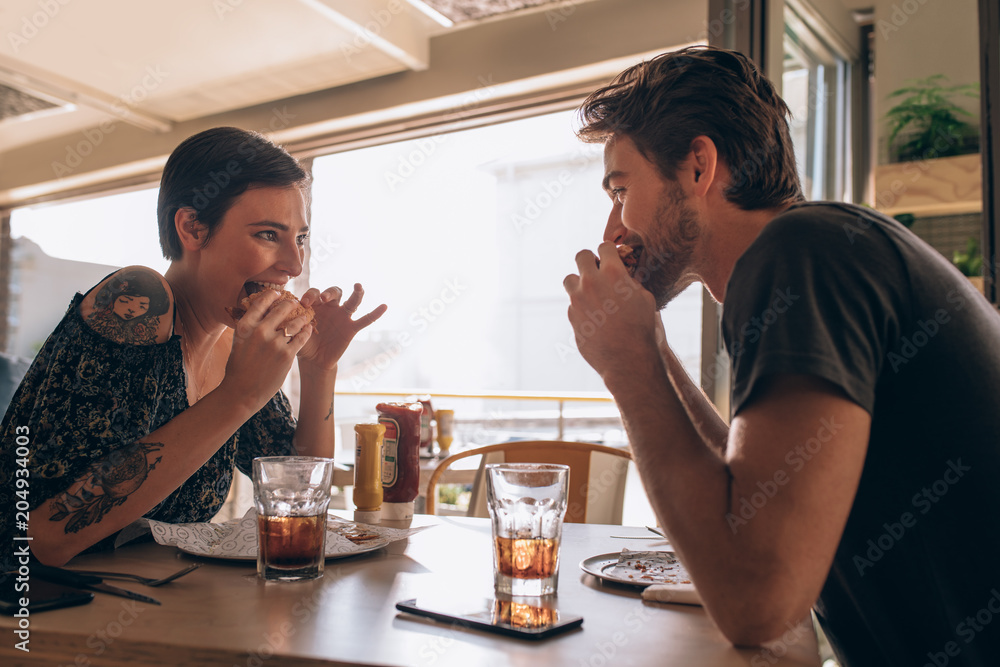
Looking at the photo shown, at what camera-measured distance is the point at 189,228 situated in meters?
1.53

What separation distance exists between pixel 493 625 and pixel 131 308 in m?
0.81

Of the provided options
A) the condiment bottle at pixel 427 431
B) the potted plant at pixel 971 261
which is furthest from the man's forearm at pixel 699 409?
the condiment bottle at pixel 427 431

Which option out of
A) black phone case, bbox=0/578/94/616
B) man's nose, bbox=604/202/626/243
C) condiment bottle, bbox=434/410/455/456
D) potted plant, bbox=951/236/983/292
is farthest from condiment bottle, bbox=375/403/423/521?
condiment bottle, bbox=434/410/455/456

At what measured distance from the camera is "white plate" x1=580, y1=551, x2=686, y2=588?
87 centimetres

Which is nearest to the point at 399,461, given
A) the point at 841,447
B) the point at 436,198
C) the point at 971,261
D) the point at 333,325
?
the point at 333,325

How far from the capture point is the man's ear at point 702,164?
1160mm

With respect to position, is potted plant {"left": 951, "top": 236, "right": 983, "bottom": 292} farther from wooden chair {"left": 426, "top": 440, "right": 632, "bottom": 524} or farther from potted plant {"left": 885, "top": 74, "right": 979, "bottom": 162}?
wooden chair {"left": 426, "top": 440, "right": 632, "bottom": 524}

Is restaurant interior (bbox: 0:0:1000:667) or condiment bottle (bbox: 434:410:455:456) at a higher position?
restaurant interior (bbox: 0:0:1000:667)

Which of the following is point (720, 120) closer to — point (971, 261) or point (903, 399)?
point (903, 399)

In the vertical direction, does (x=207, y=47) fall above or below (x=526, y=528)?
above

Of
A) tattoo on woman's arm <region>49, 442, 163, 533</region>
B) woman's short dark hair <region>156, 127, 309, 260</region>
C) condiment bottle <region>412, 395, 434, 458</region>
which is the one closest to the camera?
tattoo on woman's arm <region>49, 442, 163, 533</region>

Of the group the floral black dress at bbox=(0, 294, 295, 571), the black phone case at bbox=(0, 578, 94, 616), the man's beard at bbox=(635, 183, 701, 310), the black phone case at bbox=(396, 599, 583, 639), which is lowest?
the black phone case at bbox=(0, 578, 94, 616)

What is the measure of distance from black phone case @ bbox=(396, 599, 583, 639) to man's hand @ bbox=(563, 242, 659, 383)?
0.32m

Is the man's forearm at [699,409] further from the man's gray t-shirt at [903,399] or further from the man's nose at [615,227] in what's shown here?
the man's gray t-shirt at [903,399]
